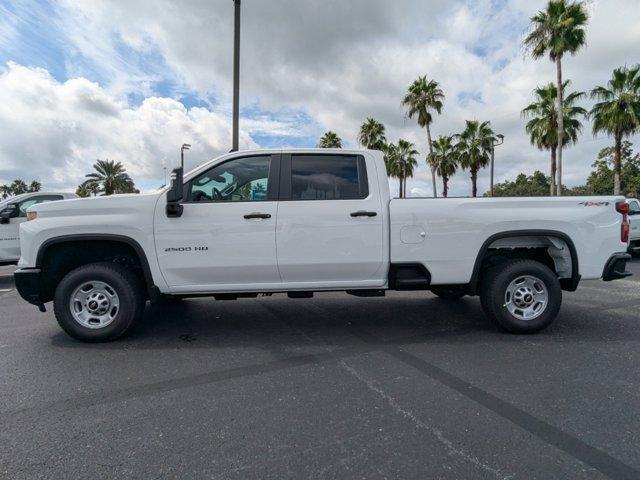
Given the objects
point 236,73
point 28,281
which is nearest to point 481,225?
point 28,281

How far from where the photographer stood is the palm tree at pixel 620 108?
2280 centimetres

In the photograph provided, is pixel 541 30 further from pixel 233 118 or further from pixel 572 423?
pixel 572 423

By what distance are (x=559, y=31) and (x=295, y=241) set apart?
80.7 feet

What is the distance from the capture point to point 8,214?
27.0 ft

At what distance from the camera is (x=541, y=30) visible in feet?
73.4

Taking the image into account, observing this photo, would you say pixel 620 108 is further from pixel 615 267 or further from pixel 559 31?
pixel 615 267

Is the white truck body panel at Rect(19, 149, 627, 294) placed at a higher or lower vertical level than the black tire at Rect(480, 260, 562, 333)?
higher

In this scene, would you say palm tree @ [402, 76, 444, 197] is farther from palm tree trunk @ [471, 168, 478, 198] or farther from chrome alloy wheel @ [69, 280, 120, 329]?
chrome alloy wheel @ [69, 280, 120, 329]

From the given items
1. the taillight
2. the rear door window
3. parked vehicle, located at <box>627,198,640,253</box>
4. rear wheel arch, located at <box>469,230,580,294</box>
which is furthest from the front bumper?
parked vehicle, located at <box>627,198,640,253</box>

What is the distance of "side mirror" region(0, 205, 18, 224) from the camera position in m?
8.18

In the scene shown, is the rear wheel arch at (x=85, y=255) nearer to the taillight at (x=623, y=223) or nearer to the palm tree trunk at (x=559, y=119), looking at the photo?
the taillight at (x=623, y=223)

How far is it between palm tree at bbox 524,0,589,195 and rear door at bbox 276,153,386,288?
2337cm

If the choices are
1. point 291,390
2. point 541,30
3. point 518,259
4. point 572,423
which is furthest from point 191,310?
point 541,30

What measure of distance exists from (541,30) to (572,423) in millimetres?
25592
